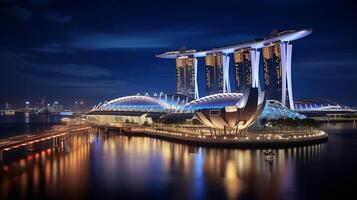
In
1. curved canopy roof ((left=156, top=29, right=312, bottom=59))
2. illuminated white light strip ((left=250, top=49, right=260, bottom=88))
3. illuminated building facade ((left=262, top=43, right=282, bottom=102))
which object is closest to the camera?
curved canopy roof ((left=156, top=29, right=312, bottom=59))

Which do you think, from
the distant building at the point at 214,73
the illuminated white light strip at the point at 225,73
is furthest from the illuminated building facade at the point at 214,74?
the illuminated white light strip at the point at 225,73

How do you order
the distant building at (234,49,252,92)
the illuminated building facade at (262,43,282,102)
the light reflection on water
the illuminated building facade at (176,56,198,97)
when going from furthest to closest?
the illuminated building facade at (176,56,198,97), the distant building at (234,49,252,92), the illuminated building facade at (262,43,282,102), the light reflection on water

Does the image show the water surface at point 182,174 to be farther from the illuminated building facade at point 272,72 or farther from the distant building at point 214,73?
the distant building at point 214,73

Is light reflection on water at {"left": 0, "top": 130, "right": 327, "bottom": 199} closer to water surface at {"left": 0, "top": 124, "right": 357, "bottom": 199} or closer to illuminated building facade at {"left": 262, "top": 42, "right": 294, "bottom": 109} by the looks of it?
water surface at {"left": 0, "top": 124, "right": 357, "bottom": 199}

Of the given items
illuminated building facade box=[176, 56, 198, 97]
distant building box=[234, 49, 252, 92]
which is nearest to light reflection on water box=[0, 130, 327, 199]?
distant building box=[234, 49, 252, 92]

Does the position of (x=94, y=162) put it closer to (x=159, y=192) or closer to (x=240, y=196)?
(x=159, y=192)

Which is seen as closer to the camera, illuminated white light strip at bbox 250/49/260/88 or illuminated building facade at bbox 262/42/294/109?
illuminated white light strip at bbox 250/49/260/88

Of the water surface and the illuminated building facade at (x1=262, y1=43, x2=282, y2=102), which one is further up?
the illuminated building facade at (x1=262, y1=43, x2=282, y2=102)
